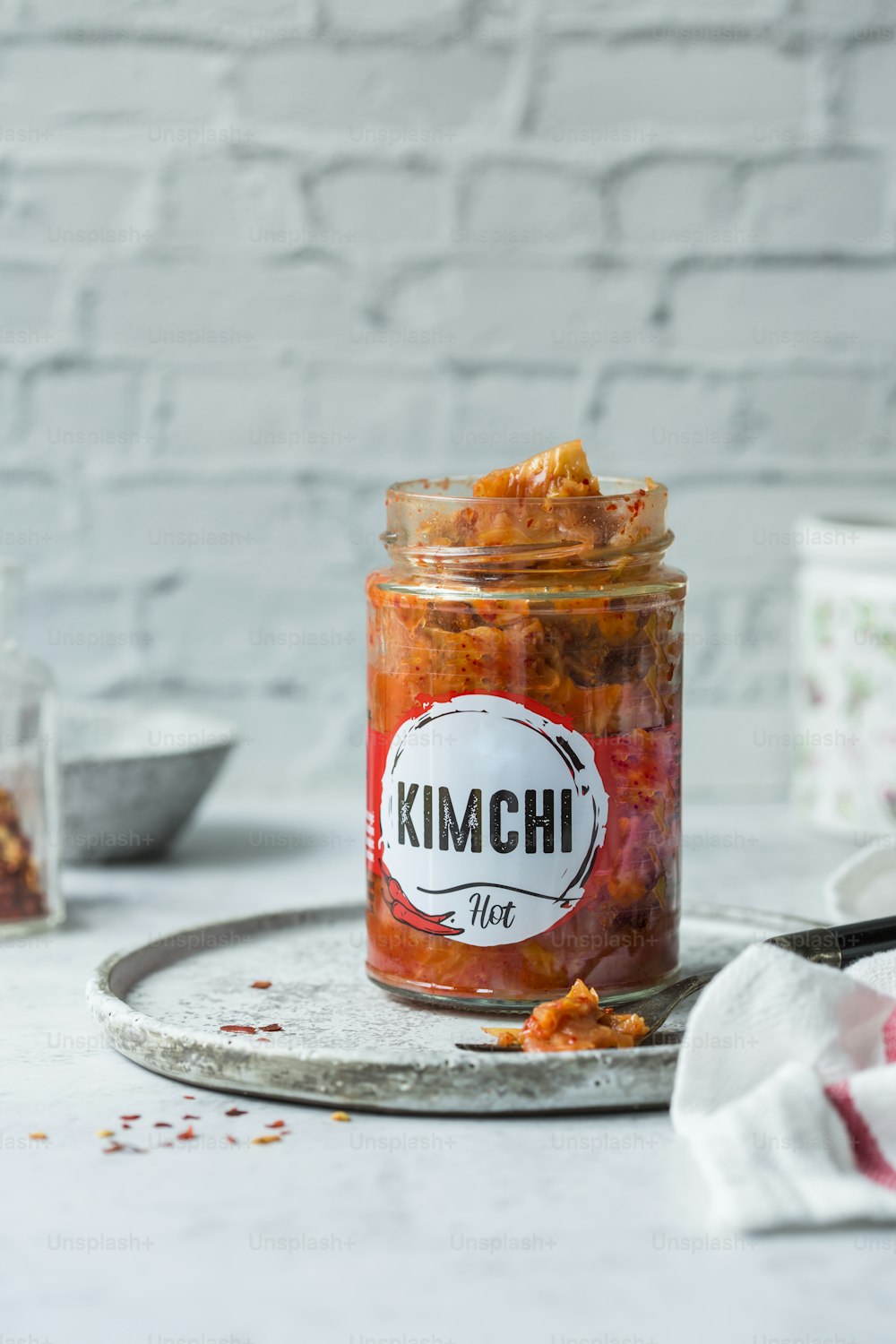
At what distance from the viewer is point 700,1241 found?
51 cm

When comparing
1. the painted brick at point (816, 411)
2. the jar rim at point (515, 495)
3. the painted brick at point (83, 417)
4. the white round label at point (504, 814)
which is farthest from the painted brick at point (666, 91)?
the white round label at point (504, 814)

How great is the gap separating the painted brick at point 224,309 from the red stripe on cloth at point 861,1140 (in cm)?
98

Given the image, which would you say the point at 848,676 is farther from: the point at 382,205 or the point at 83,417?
the point at 83,417

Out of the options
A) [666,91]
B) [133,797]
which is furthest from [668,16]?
[133,797]

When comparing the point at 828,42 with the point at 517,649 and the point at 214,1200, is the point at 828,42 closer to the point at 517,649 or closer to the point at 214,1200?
the point at 517,649

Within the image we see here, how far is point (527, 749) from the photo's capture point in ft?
2.19

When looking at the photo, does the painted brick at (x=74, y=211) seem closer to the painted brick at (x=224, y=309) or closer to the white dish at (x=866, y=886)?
the painted brick at (x=224, y=309)

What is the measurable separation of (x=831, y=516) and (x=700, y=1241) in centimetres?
78

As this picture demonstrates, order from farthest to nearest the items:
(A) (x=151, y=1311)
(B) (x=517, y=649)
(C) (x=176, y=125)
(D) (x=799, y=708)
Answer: (C) (x=176, y=125)
(D) (x=799, y=708)
(B) (x=517, y=649)
(A) (x=151, y=1311)

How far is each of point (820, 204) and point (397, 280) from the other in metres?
0.38

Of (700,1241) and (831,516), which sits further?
(831,516)

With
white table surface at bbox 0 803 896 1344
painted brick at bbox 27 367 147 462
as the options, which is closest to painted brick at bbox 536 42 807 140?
painted brick at bbox 27 367 147 462

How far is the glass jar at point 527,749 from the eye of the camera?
0.67 metres

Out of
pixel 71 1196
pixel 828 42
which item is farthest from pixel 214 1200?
pixel 828 42
